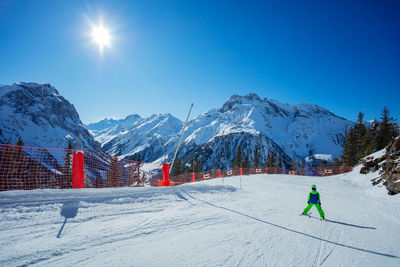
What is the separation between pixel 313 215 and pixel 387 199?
739 cm

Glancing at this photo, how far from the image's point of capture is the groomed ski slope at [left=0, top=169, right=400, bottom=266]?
382 centimetres

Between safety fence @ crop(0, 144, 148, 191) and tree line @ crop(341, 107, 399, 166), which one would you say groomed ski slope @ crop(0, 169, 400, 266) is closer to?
safety fence @ crop(0, 144, 148, 191)

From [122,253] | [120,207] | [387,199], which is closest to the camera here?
[122,253]

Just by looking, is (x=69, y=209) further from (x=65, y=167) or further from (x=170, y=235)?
(x=65, y=167)

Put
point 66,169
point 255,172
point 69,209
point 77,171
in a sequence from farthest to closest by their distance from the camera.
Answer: point 255,172, point 66,169, point 77,171, point 69,209

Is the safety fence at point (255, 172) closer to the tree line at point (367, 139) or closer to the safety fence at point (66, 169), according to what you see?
the safety fence at point (66, 169)

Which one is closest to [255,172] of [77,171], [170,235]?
[77,171]

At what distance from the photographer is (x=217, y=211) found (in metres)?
7.65

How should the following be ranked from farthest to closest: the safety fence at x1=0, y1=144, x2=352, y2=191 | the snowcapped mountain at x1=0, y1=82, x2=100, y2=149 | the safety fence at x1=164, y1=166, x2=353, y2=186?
the snowcapped mountain at x1=0, y1=82, x2=100, y2=149
the safety fence at x1=164, y1=166, x2=353, y2=186
the safety fence at x1=0, y1=144, x2=352, y2=191

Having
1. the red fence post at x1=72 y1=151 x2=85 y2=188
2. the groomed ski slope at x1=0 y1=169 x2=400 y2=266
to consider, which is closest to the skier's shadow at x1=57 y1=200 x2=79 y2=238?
the groomed ski slope at x1=0 y1=169 x2=400 y2=266

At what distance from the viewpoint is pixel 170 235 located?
196 inches

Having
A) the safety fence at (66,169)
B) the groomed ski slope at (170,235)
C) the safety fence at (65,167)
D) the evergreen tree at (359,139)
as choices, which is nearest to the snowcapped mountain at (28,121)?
the safety fence at (66,169)

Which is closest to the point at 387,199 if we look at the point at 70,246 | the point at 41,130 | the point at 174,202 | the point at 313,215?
the point at 313,215

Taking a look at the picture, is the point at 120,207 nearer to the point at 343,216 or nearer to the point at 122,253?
the point at 122,253
